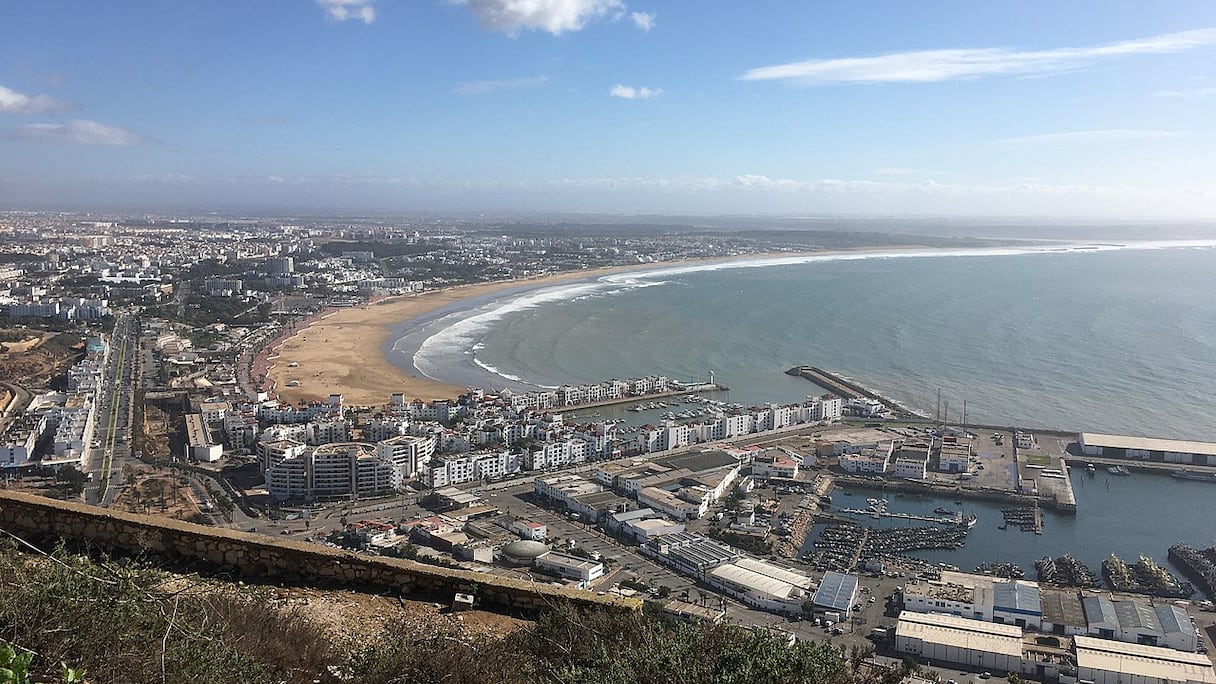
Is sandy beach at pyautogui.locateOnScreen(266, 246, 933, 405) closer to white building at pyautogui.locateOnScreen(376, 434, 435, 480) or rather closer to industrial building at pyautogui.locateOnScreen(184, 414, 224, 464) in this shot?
industrial building at pyautogui.locateOnScreen(184, 414, 224, 464)

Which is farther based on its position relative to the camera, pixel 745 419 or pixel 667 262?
pixel 667 262

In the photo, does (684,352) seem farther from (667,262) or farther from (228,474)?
(667,262)

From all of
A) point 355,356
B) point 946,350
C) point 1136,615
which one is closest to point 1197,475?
point 1136,615

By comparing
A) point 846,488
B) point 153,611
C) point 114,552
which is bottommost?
point 846,488

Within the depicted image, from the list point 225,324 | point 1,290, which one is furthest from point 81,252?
point 225,324

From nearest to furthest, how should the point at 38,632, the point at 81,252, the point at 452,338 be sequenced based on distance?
the point at 38,632, the point at 452,338, the point at 81,252

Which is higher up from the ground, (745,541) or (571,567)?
(571,567)

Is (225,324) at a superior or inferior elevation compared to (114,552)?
inferior

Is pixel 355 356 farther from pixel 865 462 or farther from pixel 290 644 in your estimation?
pixel 290 644
